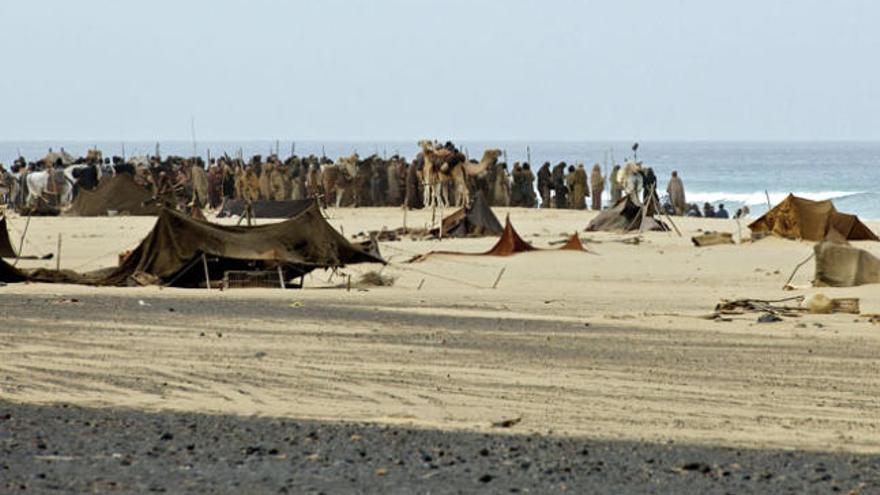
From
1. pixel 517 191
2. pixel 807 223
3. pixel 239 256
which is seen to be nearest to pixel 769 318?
pixel 239 256

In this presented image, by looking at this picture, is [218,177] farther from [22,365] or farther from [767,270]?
[22,365]

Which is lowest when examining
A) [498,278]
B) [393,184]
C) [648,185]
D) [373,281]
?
[498,278]

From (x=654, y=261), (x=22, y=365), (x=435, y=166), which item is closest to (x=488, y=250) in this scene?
(x=654, y=261)

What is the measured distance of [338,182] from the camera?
4819 centimetres

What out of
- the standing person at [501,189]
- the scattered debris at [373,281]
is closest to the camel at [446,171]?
the standing person at [501,189]

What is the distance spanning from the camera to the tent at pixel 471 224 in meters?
35.5

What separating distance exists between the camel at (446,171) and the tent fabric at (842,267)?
17.8 metres

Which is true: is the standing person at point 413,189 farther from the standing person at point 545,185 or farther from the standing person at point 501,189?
the standing person at point 545,185

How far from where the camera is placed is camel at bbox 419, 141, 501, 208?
4328 centimetres

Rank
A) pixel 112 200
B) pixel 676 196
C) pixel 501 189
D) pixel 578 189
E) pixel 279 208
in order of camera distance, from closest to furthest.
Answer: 1. pixel 279 208
2. pixel 112 200
3. pixel 676 196
4. pixel 501 189
5. pixel 578 189

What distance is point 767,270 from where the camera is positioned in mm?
28734

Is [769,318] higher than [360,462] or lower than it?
lower

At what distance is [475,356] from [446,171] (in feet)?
88.5

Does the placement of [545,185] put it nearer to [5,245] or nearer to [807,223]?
[807,223]
